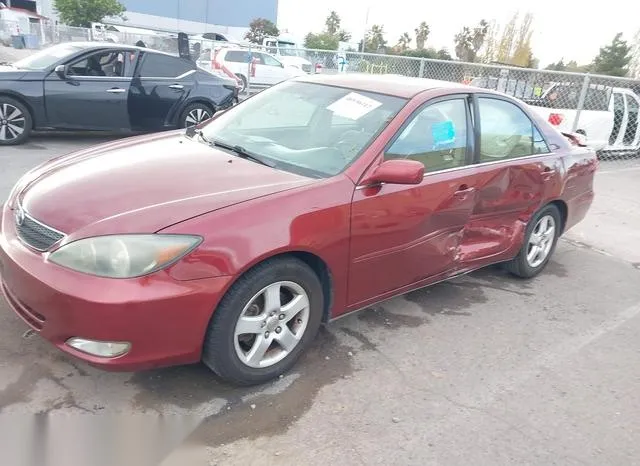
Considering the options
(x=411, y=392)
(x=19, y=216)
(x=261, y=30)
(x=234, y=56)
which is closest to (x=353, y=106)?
(x=411, y=392)

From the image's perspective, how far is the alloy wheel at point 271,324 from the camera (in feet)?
9.15

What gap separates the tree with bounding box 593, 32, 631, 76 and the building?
42710 millimetres

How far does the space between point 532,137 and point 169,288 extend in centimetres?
334

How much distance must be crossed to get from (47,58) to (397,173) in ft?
Answer: 22.6

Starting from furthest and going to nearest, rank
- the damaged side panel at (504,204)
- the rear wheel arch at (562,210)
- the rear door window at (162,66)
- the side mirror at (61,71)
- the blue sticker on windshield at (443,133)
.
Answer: the rear door window at (162,66)
the side mirror at (61,71)
the rear wheel arch at (562,210)
the damaged side panel at (504,204)
the blue sticker on windshield at (443,133)

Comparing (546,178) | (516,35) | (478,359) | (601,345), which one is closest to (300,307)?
(478,359)

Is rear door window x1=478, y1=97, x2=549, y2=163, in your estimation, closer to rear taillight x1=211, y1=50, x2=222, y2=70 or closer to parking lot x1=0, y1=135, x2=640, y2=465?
parking lot x1=0, y1=135, x2=640, y2=465

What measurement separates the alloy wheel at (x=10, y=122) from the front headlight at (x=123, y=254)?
6115 mm

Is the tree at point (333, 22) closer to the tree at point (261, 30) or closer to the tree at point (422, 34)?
the tree at point (261, 30)

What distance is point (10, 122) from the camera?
7582 millimetres

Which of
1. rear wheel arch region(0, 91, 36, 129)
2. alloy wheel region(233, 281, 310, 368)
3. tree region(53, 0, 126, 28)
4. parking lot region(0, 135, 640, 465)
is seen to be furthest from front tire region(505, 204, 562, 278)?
tree region(53, 0, 126, 28)

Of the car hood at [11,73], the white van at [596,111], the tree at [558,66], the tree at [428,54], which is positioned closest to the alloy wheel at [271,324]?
the car hood at [11,73]

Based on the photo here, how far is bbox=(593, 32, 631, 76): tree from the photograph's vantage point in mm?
43112

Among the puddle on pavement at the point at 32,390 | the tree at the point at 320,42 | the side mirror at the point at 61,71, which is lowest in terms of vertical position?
the tree at the point at 320,42
